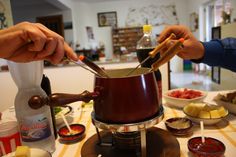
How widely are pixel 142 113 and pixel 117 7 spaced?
6.65 meters

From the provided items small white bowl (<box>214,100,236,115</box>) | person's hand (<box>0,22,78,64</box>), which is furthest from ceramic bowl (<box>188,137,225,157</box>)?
person's hand (<box>0,22,78,64</box>)

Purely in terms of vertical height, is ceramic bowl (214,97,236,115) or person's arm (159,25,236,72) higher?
person's arm (159,25,236,72)

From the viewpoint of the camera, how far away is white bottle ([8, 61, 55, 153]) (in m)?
0.59

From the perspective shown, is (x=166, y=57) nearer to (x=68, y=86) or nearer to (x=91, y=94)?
(x=91, y=94)

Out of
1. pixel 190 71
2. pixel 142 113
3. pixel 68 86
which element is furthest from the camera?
pixel 190 71

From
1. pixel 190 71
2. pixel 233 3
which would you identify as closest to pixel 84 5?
pixel 190 71

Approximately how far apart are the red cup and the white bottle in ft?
0.09

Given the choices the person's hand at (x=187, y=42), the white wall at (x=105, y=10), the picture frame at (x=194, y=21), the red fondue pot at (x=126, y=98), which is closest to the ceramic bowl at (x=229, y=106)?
the person's hand at (x=187, y=42)

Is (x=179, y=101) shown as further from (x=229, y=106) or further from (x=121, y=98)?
(x=121, y=98)

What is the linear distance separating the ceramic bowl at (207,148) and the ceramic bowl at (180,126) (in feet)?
0.27

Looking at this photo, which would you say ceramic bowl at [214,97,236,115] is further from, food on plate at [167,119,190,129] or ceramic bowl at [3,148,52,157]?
ceramic bowl at [3,148,52,157]

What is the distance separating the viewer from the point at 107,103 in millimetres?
519

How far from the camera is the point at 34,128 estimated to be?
0.59 m

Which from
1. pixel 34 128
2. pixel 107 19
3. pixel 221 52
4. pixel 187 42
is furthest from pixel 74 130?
pixel 107 19
